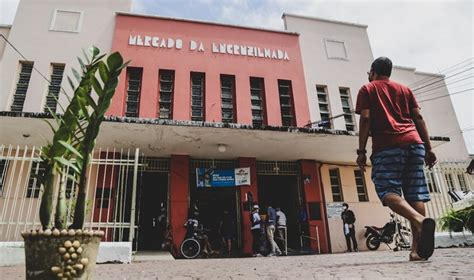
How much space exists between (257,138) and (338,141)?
2537 millimetres

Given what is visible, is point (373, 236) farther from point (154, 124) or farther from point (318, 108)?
point (154, 124)

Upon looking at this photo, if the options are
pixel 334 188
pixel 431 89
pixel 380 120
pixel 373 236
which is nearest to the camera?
pixel 380 120

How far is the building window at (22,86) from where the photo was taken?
954cm

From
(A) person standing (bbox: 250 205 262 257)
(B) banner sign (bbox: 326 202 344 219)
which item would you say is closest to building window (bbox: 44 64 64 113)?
(A) person standing (bbox: 250 205 262 257)

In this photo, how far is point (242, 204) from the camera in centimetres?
993

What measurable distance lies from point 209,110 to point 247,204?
3.30 meters

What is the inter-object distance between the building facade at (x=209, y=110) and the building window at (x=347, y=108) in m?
0.04

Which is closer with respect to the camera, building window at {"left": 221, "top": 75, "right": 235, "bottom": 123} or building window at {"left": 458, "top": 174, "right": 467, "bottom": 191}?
building window at {"left": 221, "top": 75, "right": 235, "bottom": 123}

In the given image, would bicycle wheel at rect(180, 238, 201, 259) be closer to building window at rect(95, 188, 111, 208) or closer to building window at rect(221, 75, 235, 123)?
building window at rect(95, 188, 111, 208)

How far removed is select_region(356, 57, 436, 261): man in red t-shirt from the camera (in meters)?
2.75

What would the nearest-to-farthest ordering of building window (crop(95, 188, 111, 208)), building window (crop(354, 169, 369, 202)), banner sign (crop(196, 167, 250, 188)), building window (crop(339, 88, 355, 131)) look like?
building window (crop(95, 188, 111, 208)) < banner sign (crop(196, 167, 250, 188)) < building window (crop(354, 169, 369, 202)) < building window (crop(339, 88, 355, 131))

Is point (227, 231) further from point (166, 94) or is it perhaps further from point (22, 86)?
point (22, 86)

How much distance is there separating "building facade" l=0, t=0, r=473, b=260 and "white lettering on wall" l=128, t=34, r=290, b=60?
0.04m

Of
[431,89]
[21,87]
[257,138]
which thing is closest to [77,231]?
[257,138]
